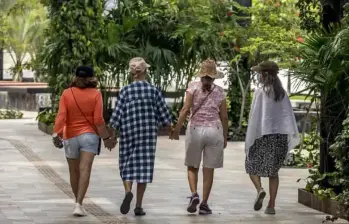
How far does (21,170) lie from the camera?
16031 mm

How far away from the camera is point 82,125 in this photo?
37.3 ft

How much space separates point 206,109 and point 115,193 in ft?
7.33

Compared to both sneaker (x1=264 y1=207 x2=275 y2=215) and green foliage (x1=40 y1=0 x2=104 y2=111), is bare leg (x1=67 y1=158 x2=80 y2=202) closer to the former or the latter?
sneaker (x1=264 y1=207 x2=275 y2=215)

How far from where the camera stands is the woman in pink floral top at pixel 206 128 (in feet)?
38.5

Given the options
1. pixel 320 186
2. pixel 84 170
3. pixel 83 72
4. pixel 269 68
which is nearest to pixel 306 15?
pixel 269 68

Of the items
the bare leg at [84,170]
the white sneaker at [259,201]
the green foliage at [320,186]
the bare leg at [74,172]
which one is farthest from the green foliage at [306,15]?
the bare leg at [74,172]

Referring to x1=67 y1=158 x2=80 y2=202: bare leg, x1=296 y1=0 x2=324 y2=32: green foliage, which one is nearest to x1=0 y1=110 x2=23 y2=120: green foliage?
x1=296 y1=0 x2=324 y2=32: green foliage

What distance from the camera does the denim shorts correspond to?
11.3m

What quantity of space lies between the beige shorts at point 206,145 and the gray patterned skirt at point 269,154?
1.35 feet

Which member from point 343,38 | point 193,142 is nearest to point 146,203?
point 193,142

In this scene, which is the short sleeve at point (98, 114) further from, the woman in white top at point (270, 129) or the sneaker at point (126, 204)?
the woman in white top at point (270, 129)

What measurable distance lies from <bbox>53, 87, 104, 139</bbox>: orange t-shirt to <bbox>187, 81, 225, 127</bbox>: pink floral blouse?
105cm

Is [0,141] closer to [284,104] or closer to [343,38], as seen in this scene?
[284,104]

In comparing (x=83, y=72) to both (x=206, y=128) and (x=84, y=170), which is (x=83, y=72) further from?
(x=206, y=128)
